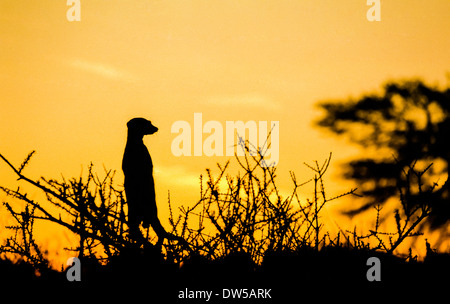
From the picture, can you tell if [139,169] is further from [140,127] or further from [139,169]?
[140,127]

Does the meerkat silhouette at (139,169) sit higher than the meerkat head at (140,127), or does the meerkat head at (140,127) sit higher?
the meerkat head at (140,127)

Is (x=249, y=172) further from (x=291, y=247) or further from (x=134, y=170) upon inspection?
(x=134, y=170)

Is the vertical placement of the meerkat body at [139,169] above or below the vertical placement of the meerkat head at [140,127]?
below

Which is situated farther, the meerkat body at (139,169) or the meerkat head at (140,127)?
the meerkat head at (140,127)

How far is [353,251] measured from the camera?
528 cm

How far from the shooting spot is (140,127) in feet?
23.5

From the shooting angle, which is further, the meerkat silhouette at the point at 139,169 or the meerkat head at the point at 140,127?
the meerkat head at the point at 140,127

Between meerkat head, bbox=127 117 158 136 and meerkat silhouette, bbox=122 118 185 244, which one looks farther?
meerkat head, bbox=127 117 158 136

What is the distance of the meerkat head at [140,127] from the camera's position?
23.5 feet

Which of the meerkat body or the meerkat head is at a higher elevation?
the meerkat head

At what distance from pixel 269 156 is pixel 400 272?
62.7 inches

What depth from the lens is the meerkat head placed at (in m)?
7.15

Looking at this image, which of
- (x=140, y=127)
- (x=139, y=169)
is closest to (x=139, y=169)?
(x=139, y=169)

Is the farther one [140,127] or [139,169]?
[140,127]
